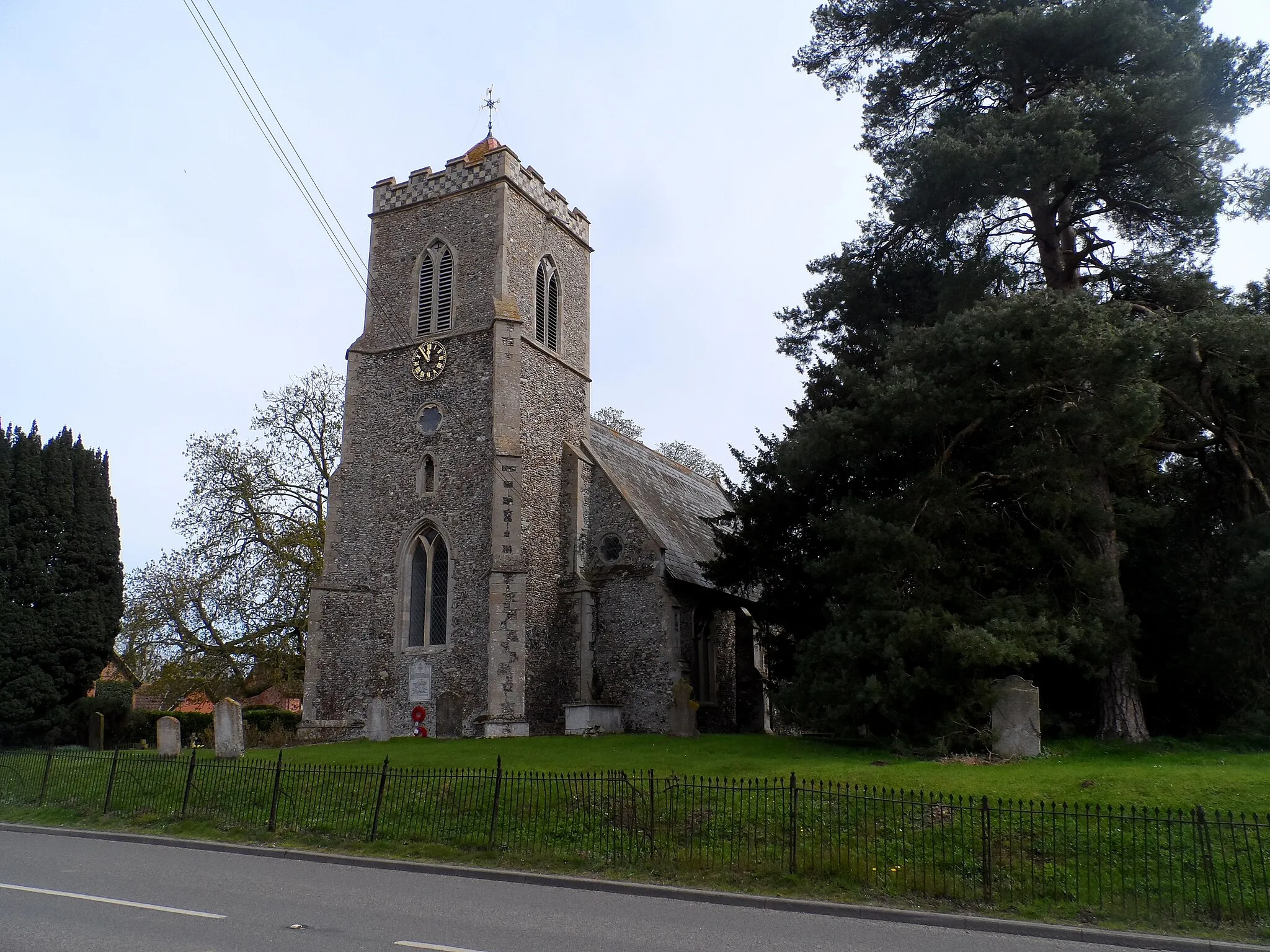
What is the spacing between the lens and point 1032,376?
15.0m

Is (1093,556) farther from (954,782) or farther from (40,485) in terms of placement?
(40,485)

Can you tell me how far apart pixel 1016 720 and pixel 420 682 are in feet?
43.1

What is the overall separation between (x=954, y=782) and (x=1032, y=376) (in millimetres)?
6746

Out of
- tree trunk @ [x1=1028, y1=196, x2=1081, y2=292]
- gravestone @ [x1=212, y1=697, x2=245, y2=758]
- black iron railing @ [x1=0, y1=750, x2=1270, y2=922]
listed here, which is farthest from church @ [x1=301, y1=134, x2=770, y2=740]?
tree trunk @ [x1=1028, y1=196, x2=1081, y2=292]

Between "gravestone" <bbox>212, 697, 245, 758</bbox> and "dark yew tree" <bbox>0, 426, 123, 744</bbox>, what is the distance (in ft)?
31.9

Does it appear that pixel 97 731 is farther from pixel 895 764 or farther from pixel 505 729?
pixel 895 764

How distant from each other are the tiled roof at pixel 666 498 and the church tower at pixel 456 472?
1.86m

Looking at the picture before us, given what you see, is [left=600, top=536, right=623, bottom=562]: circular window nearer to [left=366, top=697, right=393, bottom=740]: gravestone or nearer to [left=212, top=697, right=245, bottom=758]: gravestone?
[left=366, top=697, right=393, bottom=740]: gravestone

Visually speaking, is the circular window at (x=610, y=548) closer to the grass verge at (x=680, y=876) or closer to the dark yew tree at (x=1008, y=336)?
the dark yew tree at (x=1008, y=336)

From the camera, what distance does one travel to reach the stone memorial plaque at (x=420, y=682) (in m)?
21.7

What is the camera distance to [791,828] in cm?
969

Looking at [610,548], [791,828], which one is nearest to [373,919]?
[791,828]

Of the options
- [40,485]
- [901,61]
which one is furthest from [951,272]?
[40,485]

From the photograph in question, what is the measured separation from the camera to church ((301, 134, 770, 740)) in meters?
21.6
